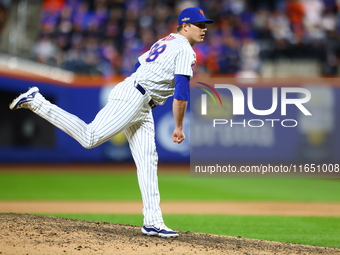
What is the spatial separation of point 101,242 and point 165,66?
56.5 inches

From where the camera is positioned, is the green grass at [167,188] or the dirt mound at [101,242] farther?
the green grass at [167,188]

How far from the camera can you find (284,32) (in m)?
14.3

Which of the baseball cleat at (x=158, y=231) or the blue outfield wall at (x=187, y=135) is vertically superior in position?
the blue outfield wall at (x=187, y=135)

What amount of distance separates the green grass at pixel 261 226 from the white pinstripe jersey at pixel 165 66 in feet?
6.26

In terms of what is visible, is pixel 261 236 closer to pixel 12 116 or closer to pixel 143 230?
pixel 143 230

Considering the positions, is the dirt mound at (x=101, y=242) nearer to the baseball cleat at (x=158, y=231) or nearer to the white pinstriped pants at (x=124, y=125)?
the baseball cleat at (x=158, y=231)

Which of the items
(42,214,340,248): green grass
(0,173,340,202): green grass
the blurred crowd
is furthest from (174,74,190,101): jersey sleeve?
the blurred crowd

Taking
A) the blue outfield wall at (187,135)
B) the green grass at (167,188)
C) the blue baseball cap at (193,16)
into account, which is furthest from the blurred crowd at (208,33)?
the blue baseball cap at (193,16)

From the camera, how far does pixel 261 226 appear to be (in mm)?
6340

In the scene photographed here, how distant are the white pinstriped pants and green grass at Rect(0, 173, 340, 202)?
182 inches

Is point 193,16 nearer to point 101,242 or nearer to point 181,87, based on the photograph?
point 181,87

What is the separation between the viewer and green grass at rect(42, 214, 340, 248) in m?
5.50

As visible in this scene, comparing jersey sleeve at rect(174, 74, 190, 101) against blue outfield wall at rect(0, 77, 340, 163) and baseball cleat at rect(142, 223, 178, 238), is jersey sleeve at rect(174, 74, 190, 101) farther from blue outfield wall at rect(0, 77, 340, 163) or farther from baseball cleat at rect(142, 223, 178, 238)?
blue outfield wall at rect(0, 77, 340, 163)

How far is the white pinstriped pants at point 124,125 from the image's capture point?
14.4 ft
